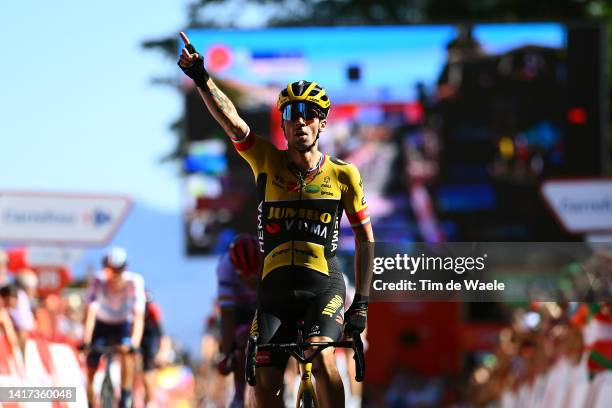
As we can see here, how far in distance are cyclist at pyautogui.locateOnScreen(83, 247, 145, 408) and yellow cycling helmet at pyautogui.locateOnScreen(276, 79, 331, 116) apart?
609 cm

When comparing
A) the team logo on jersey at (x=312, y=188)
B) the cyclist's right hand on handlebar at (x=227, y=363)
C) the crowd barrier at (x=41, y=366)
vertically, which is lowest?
the cyclist's right hand on handlebar at (x=227, y=363)

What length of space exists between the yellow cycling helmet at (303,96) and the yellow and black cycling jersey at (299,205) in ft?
1.09

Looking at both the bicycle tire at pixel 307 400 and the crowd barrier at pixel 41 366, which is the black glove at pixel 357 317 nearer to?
the bicycle tire at pixel 307 400

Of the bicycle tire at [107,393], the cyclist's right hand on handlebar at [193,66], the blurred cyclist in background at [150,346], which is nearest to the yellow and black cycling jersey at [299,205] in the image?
the cyclist's right hand on handlebar at [193,66]

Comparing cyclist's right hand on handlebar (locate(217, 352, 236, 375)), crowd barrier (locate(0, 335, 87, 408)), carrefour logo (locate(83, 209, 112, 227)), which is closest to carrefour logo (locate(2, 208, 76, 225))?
carrefour logo (locate(83, 209, 112, 227))

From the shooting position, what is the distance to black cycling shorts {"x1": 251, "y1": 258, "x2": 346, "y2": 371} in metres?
8.81

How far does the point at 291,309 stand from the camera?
8938 mm

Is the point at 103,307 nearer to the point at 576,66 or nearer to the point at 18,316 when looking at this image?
the point at 18,316

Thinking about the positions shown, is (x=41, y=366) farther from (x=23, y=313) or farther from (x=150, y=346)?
(x=150, y=346)

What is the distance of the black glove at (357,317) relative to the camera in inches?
352

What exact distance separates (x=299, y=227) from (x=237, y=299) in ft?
8.95

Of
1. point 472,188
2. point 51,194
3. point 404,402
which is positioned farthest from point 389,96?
point 51,194

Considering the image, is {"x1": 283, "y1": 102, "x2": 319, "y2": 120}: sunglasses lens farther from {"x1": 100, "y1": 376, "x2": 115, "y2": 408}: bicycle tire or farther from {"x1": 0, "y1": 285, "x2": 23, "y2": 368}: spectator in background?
{"x1": 100, "y1": 376, "x2": 115, "y2": 408}: bicycle tire

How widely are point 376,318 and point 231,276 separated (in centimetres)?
2834
